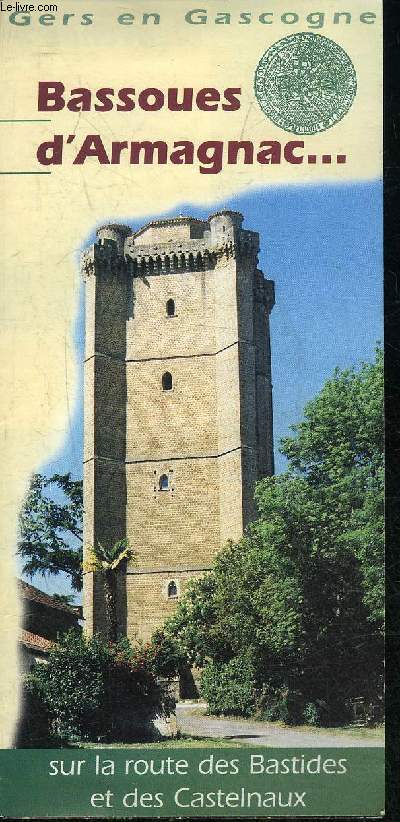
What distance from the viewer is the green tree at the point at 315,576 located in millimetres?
15336

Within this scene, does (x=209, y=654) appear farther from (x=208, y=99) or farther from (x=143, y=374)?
(x=208, y=99)

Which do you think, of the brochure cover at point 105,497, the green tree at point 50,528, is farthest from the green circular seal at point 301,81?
the green tree at point 50,528

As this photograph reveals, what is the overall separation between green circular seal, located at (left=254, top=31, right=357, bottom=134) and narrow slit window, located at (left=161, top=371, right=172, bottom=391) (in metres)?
5.30

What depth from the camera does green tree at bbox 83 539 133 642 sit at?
53.8 feet

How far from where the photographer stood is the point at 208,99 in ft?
47.8

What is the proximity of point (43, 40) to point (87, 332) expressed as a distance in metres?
3.82

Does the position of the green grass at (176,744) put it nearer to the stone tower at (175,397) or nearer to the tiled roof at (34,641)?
the tiled roof at (34,641)

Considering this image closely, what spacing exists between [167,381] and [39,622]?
5325mm

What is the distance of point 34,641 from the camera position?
47.8ft

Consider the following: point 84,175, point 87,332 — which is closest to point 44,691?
point 87,332

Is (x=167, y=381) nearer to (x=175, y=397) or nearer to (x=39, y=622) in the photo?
(x=175, y=397)

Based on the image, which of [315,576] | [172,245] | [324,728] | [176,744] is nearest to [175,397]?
[172,245]

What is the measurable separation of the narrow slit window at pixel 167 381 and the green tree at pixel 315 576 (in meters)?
2.14

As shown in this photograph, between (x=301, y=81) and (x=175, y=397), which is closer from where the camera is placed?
(x=301, y=81)
